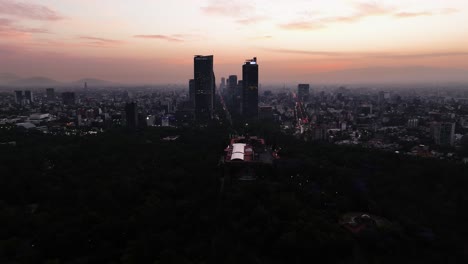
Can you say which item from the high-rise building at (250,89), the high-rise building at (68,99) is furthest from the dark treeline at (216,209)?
the high-rise building at (68,99)

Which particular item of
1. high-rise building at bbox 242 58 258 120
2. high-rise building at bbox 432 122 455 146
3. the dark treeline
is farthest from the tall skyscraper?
high-rise building at bbox 432 122 455 146

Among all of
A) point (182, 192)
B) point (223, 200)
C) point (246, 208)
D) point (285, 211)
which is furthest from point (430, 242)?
point (182, 192)

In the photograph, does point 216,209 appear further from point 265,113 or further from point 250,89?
point 265,113

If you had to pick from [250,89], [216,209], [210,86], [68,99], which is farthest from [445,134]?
[68,99]

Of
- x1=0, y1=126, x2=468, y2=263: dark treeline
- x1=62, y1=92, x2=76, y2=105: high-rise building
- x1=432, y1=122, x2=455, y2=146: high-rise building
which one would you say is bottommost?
x1=0, y1=126, x2=468, y2=263: dark treeline

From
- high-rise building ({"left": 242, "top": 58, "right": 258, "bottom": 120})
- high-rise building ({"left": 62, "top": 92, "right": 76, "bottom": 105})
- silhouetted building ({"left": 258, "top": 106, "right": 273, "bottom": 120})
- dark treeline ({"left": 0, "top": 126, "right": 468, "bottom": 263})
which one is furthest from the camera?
high-rise building ({"left": 62, "top": 92, "right": 76, "bottom": 105})

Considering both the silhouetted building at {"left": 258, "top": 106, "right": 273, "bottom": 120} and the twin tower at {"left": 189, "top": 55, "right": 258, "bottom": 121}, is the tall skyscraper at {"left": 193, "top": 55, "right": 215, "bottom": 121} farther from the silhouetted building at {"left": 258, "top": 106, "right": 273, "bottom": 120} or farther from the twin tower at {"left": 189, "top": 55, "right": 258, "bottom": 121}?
the silhouetted building at {"left": 258, "top": 106, "right": 273, "bottom": 120}

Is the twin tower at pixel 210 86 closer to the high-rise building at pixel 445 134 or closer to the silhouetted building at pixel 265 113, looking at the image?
the silhouetted building at pixel 265 113

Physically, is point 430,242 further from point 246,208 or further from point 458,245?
point 246,208
